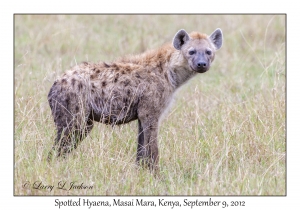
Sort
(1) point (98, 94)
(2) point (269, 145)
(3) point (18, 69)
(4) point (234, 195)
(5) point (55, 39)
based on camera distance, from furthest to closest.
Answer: (5) point (55, 39)
(3) point (18, 69)
(2) point (269, 145)
(1) point (98, 94)
(4) point (234, 195)

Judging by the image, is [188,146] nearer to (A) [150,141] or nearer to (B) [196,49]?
(A) [150,141]

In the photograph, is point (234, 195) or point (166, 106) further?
point (166, 106)

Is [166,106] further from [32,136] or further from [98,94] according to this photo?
[32,136]

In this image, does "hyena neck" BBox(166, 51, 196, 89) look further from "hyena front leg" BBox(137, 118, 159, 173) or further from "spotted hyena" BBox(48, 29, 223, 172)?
"hyena front leg" BBox(137, 118, 159, 173)

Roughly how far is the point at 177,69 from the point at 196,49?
0.94 ft

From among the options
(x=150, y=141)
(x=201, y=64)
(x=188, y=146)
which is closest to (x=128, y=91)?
(x=150, y=141)

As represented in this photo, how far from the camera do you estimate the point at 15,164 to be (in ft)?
17.8

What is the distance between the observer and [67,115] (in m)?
5.65

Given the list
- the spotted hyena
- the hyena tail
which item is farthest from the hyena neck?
the hyena tail

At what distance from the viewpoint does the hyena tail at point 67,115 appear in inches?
221

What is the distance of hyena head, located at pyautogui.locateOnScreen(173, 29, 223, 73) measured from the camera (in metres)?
5.89

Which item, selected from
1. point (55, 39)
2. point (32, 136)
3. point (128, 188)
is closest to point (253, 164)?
point (128, 188)

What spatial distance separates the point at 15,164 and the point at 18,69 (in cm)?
419

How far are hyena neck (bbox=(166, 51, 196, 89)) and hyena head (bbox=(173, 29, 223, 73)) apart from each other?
2.3 inches
